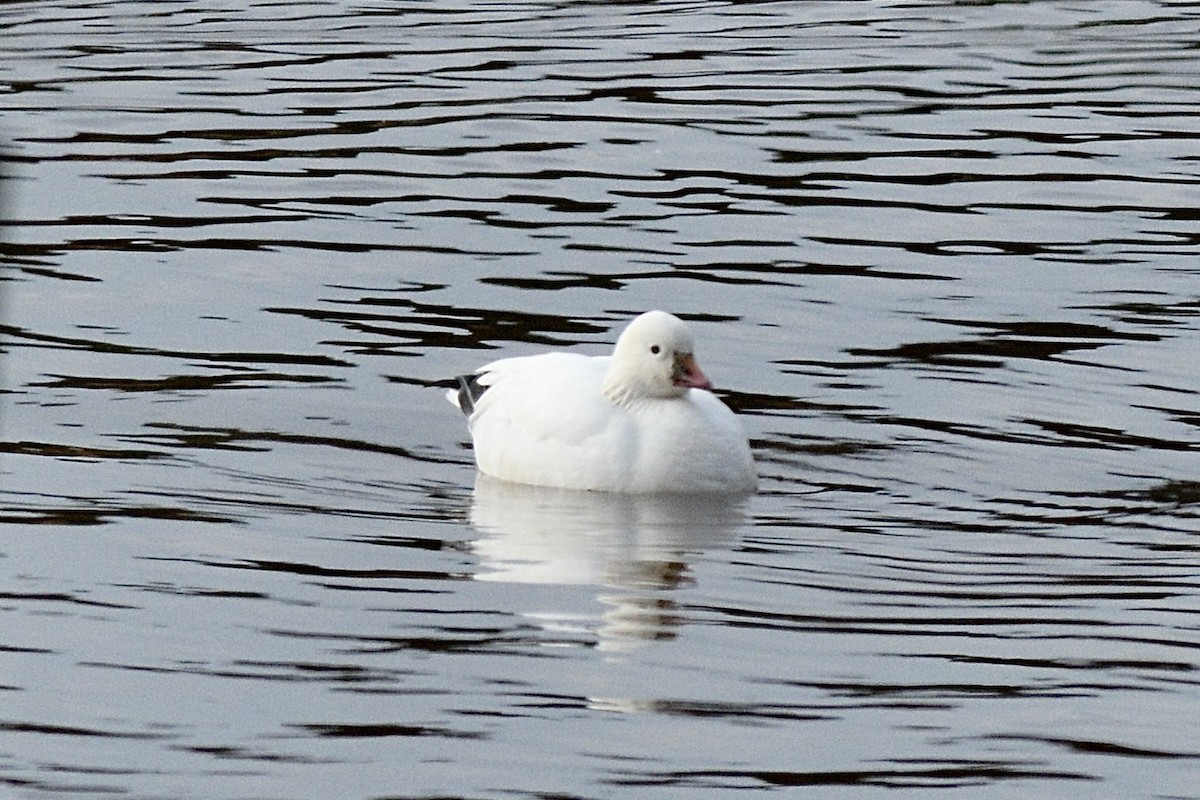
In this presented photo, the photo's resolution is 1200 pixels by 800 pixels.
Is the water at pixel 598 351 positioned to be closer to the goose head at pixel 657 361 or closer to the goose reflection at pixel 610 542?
the goose reflection at pixel 610 542

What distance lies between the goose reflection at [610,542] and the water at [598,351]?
0.03 metres

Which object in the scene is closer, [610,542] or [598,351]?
[610,542]

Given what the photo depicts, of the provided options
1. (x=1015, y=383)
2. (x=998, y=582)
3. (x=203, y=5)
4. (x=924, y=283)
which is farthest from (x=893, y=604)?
(x=203, y=5)

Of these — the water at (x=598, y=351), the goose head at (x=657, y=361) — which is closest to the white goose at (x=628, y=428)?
the goose head at (x=657, y=361)

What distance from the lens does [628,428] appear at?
35.9 feet

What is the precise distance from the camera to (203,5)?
2375cm

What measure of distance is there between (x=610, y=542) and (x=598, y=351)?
3180 mm

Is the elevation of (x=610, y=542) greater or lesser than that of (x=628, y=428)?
lesser

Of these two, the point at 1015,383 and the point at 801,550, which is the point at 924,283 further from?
the point at 801,550

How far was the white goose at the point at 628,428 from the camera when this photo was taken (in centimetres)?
1077

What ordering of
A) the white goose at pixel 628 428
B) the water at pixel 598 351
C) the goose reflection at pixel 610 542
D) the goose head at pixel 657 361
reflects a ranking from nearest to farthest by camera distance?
the water at pixel 598 351 → the goose reflection at pixel 610 542 → the white goose at pixel 628 428 → the goose head at pixel 657 361

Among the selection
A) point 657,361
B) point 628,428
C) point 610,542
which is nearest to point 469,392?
point 628,428

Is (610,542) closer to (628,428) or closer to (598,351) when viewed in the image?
(628,428)

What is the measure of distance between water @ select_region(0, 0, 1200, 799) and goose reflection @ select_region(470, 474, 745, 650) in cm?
3
